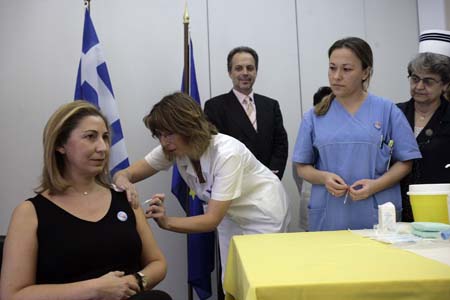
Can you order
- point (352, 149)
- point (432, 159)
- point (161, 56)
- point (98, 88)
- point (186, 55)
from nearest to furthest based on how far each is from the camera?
point (352, 149)
point (432, 159)
point (98, 88)
point (186, 55)
point (161, 56)

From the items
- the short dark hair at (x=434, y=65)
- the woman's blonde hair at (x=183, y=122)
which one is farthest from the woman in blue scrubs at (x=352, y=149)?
the woman's blonde hair at (x=183, y=122)

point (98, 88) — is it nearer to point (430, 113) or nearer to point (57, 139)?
point (57, 139)

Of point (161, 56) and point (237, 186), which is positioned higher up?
point (161, 56)

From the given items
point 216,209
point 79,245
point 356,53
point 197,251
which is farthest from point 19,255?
point 197,251

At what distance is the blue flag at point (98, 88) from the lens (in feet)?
9.10

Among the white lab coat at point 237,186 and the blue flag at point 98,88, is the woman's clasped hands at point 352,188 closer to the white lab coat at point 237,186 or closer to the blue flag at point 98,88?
the white lab coat at point 237,186

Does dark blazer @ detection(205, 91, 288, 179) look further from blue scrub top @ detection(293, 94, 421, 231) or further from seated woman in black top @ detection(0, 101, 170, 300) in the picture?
seated woman in black top @ detection(0, 101, 170, 300)

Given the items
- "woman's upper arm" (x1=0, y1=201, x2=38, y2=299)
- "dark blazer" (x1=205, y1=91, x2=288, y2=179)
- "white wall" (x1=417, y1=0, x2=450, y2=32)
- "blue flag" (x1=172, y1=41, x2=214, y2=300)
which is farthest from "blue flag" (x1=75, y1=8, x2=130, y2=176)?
"white wall" (x1=417, y1=0, x2=450, y2=32)

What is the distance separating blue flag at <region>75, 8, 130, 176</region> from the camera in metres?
2.77

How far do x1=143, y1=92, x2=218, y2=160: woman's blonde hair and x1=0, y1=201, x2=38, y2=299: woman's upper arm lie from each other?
1.97 ft

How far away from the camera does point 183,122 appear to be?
176cm

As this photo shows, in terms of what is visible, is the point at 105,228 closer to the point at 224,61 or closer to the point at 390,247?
the point at 390,247

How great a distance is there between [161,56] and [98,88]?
615mm

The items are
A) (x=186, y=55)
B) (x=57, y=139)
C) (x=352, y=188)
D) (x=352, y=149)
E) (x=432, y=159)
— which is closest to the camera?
(x=57, y=139)
